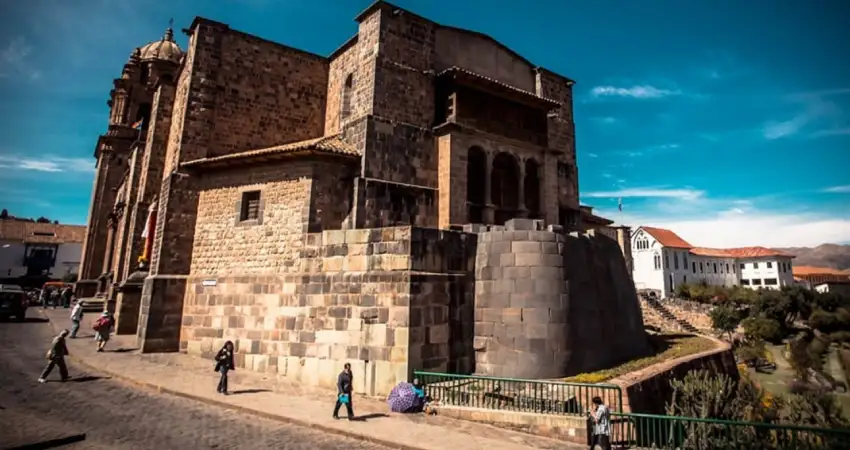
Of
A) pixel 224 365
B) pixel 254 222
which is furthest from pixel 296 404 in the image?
pixel 254 222

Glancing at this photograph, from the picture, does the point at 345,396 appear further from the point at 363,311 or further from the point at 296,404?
the point at 363,311

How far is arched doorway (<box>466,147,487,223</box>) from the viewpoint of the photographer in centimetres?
1873

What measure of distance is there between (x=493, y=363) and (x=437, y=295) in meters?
2.61

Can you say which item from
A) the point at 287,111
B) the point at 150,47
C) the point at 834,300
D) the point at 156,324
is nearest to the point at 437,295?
the point at 156,324

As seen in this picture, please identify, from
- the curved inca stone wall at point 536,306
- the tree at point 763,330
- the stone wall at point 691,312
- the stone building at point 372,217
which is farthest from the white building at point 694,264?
the curved inca stone wall at point 536,306

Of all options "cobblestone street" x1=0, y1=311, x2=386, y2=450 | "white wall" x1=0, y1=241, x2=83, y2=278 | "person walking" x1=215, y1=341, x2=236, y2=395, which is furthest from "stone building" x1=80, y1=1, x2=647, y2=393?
"white wall" x1=0, y1=241, x2=83, y2=278

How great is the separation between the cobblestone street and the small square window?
6.59 metres

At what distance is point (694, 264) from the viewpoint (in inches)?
2785

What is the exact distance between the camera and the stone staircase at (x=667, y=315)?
3741 centimetres

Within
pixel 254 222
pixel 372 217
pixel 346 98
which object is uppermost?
pixel 346 98

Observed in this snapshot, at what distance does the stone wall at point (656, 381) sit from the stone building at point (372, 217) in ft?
4.83

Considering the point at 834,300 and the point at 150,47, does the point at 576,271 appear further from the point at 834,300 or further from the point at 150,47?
the point at 834,300

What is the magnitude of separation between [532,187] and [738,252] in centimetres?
7463

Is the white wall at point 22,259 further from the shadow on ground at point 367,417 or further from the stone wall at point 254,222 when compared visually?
the shadow on ground at point 367,417
